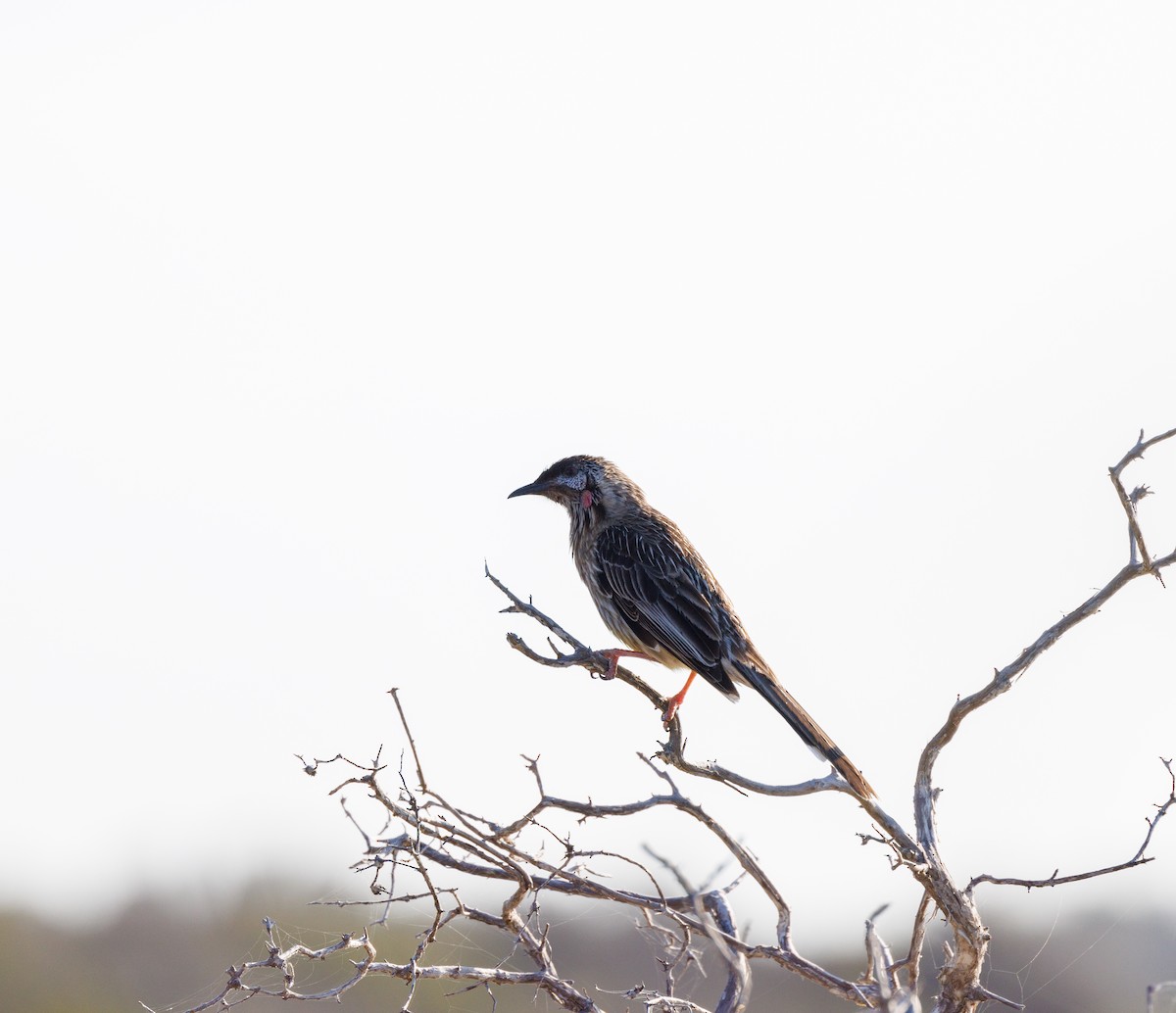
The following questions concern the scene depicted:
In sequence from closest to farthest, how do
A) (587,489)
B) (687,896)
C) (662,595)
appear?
(687,896), (662,595), (587,489)

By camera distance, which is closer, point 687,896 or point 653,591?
point 687,896

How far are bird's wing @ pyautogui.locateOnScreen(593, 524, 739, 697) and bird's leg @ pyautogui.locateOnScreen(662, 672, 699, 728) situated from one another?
0.15m

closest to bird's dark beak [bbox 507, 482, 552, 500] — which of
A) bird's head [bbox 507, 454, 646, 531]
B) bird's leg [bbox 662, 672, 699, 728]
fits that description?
bird's head [bbox 507, 454, 646, 531]

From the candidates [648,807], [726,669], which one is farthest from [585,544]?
[648,807]

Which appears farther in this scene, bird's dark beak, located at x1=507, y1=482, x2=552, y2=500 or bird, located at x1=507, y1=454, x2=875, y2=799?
bird's dark beak, located at x1=507, y1=482, x2=552, y2=500

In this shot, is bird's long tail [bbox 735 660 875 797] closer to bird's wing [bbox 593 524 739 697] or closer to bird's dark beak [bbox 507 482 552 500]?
bird's wing [bbox 593 524 739 697]

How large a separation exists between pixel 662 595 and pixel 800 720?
1.26 meters

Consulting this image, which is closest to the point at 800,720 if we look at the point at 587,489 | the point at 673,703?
the point at 673,703

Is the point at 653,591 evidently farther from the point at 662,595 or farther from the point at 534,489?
the point at 534,489

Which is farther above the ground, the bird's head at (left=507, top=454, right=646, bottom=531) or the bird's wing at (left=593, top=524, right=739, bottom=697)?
the bird's head at (left=507, top=454, right=646, bottom=531)

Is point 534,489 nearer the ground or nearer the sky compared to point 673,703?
nearer the sky

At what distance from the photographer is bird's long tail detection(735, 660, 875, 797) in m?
6.64

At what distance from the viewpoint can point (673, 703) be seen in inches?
274

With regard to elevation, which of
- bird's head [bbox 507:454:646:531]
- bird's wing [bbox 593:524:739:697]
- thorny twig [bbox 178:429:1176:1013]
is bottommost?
thorny twig [bbox 178:429:1176:1013]
